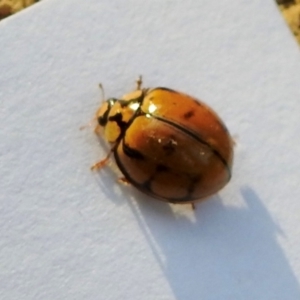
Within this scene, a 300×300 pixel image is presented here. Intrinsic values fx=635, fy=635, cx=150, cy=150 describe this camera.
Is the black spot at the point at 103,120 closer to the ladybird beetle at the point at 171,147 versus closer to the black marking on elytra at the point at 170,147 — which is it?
the ladybird beetle at the point at 171,147

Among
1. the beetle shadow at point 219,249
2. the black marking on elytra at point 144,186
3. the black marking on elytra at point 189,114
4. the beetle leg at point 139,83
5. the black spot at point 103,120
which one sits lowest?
the beetle shadow at point 219,249

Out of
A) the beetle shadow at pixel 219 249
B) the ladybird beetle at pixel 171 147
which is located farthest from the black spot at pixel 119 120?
the beetle shadow at pixel 219 249

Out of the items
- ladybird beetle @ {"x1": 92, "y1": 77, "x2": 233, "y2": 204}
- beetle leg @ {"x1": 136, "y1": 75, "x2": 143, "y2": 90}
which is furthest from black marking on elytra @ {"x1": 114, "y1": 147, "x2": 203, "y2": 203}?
beetle leg @ {"x1": 136, "y1": 75, "x2": 143, "y2": 90}

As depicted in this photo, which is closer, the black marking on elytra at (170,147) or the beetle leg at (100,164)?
the black marking on elytra at (170,147)

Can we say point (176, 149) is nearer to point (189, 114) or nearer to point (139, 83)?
point (189, 114)

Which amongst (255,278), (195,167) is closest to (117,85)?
(195,167)

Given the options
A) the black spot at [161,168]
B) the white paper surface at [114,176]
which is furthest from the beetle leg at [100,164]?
the black spot at [161,168]

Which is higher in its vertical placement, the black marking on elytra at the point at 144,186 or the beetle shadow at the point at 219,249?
the black marking on elytra at the point at 144,186
